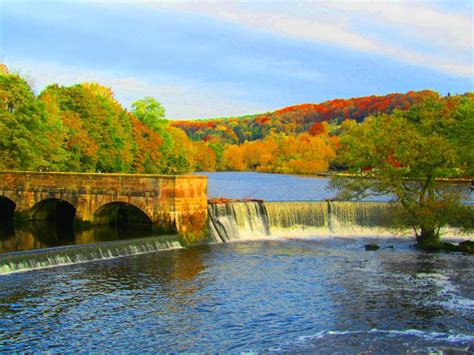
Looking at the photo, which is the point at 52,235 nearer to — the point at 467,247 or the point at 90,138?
the point at 467,247

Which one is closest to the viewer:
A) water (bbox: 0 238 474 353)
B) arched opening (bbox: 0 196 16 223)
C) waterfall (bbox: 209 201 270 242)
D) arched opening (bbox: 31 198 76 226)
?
water (bbox: 0 238 474 353)

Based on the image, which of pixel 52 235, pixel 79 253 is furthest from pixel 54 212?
pixel 79 253

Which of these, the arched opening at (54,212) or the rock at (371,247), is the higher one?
the arched opening at (54,212)

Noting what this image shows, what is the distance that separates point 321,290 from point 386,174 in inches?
413

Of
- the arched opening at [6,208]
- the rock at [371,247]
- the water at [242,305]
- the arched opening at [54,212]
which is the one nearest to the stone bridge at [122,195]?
the arched opening at [54,212]

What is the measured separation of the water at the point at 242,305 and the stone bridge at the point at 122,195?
11.0 ft

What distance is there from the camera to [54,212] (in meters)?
36.8

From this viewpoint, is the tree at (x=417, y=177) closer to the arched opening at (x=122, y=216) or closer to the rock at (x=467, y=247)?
the rock at (x=467, y=247)

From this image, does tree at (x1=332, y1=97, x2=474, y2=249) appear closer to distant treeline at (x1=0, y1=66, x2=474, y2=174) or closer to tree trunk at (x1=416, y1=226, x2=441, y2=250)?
tree trunk at (x1=416, y1=226, x2=441, y2=250)

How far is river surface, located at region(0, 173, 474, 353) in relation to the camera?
14758mm

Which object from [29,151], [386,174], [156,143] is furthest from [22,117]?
[156,143]

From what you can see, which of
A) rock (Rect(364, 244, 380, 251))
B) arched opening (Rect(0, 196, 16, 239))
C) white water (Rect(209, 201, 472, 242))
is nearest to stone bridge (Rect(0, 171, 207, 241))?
arched opening (Rect(0, 196, 16, 239))

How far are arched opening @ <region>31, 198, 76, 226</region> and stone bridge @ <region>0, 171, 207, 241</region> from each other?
72cm

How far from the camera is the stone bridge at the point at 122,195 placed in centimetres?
2848
